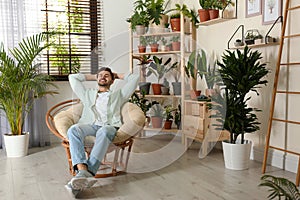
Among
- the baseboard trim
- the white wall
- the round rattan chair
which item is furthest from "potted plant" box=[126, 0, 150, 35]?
the baseboard trim

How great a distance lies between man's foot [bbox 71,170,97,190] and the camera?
263cm

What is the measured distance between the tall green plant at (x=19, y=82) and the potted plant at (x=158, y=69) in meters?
1.43

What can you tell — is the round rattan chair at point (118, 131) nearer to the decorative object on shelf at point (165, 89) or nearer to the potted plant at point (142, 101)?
the potted plant at point (142, 101)

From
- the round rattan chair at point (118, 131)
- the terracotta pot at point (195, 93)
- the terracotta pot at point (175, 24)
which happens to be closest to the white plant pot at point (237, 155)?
the round rattan chair at point (118, 131)

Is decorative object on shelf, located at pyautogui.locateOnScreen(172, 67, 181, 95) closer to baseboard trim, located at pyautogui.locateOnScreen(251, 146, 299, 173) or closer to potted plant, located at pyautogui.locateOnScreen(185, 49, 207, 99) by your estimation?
potted plant, located at pyautogui.locateOnScreen(185, 49, 207, 99)

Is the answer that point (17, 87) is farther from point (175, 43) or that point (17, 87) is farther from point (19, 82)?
point (175, 43)

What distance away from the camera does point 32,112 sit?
4.43 metres

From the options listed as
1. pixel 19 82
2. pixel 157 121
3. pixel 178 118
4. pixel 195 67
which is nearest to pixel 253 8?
pixel 195 67

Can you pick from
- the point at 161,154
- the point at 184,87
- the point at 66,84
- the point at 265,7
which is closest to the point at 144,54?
the point at 184,87

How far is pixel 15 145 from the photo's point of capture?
3963 mm

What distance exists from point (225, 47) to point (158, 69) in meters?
1.06

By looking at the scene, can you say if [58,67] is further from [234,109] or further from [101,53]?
[234,109]

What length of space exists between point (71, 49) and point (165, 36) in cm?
132

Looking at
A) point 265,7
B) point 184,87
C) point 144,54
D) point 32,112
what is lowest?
point 32,112
